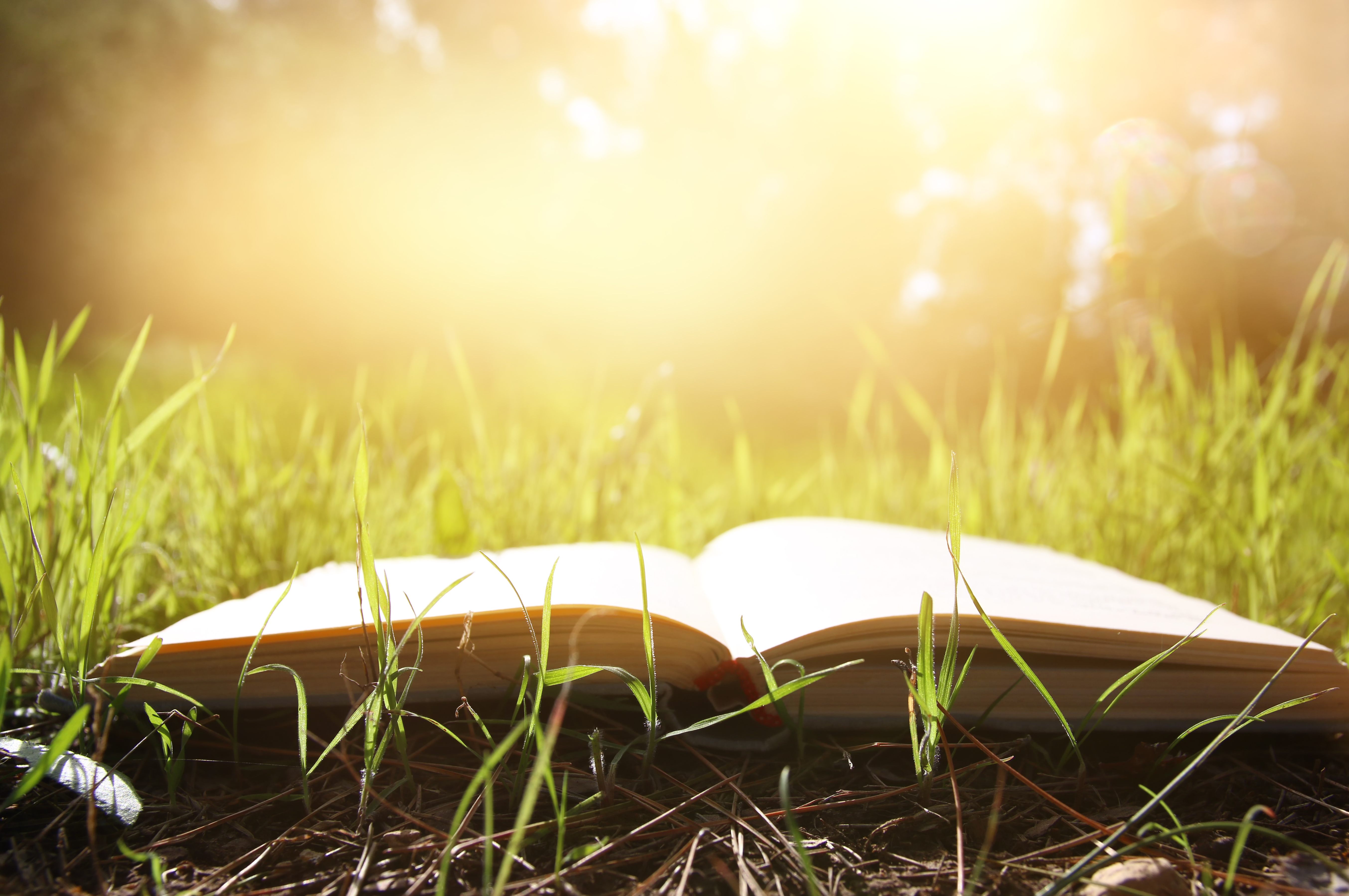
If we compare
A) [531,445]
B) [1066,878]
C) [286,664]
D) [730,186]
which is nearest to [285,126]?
[730,186]

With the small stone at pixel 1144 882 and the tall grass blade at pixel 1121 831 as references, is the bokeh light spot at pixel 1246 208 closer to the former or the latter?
the tall grass blade at pixel 1121 831

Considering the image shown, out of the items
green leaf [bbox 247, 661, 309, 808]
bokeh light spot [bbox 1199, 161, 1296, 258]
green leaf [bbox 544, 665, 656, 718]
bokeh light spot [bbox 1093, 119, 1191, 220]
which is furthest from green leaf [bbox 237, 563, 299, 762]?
bokeh light spot [bbox 1199, 161, 1296, 258]

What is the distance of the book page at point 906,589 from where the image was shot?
19.6 inches

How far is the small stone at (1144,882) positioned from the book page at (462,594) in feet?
0.80

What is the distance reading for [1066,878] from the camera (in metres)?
0.33

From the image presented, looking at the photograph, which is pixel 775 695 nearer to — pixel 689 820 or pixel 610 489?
pixel 689 820

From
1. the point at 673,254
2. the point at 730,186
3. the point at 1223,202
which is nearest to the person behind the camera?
the point at 1223,202

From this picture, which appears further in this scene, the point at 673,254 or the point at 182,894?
the point at 673,254

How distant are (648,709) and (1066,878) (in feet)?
0.77

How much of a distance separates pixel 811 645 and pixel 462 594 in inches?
10.4

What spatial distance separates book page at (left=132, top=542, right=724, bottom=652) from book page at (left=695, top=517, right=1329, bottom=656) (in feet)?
0.14

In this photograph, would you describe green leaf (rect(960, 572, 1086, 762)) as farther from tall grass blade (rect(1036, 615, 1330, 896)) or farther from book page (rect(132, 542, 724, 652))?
book page (rect(132, 542, 724, 652))

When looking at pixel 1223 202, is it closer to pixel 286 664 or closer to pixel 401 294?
pixel 286 664

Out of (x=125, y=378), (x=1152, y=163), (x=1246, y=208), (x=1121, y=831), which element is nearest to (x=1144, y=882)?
(x=1121, y=831)
